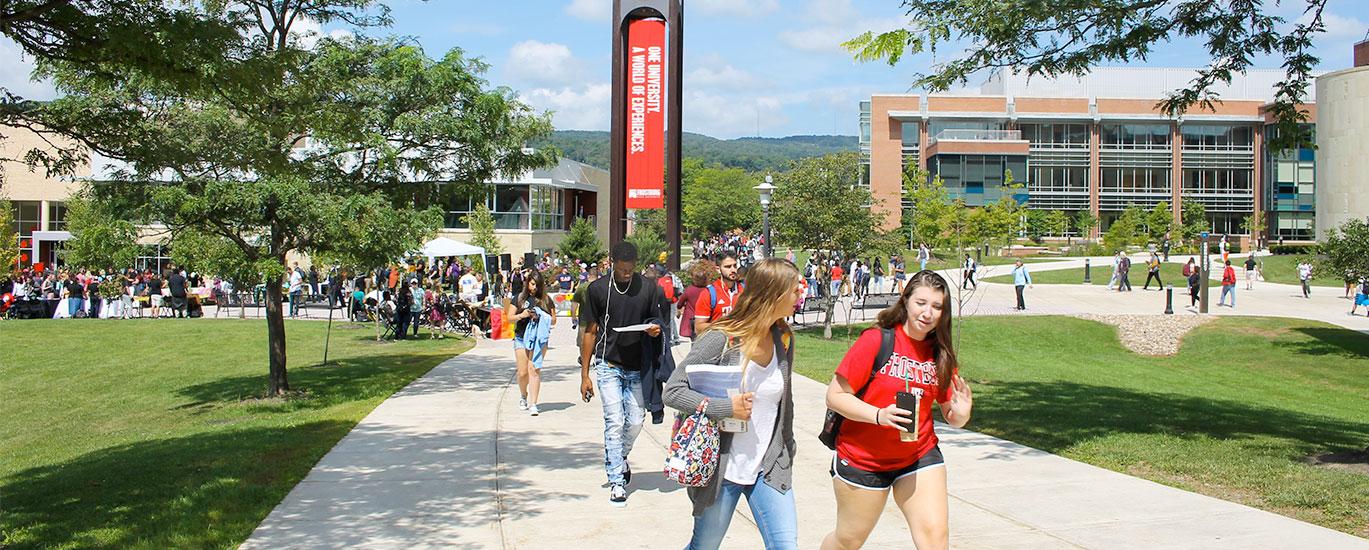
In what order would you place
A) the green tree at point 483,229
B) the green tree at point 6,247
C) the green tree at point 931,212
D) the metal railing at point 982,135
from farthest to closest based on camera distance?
the metal railing at point 982,135
the green tree at point 483,229
the green tree at point 6,247
the green tree at point 931,212

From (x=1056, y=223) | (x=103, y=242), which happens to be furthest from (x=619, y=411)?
(x=1056, y=223)

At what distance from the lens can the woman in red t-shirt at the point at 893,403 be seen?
4.36m

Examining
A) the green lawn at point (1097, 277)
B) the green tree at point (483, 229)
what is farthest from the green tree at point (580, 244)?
the green lawn at point (1097, 277)

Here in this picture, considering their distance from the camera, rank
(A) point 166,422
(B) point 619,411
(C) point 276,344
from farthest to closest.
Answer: (C) point 276,344 → (A) point 166,422 → (B) point 619,411

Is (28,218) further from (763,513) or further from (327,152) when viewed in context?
(763,513)

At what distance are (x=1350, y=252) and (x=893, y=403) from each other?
23.8 meters

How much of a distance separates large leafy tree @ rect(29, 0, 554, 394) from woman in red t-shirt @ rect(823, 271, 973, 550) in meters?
7.34

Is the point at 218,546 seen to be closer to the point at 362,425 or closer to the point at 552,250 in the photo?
Result: the point at 362,425

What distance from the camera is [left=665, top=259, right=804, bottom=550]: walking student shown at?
4.17 metres

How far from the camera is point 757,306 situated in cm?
418

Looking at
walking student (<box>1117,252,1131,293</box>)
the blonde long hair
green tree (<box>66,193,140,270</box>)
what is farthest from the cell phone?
walking student (<box>1117,252,1131,293</box>)

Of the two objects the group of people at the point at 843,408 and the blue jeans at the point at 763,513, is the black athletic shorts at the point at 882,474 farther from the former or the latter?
the blue jeans at the point at 763,513

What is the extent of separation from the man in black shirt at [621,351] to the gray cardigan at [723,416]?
3.11 m

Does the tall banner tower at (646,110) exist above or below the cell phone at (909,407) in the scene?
above
